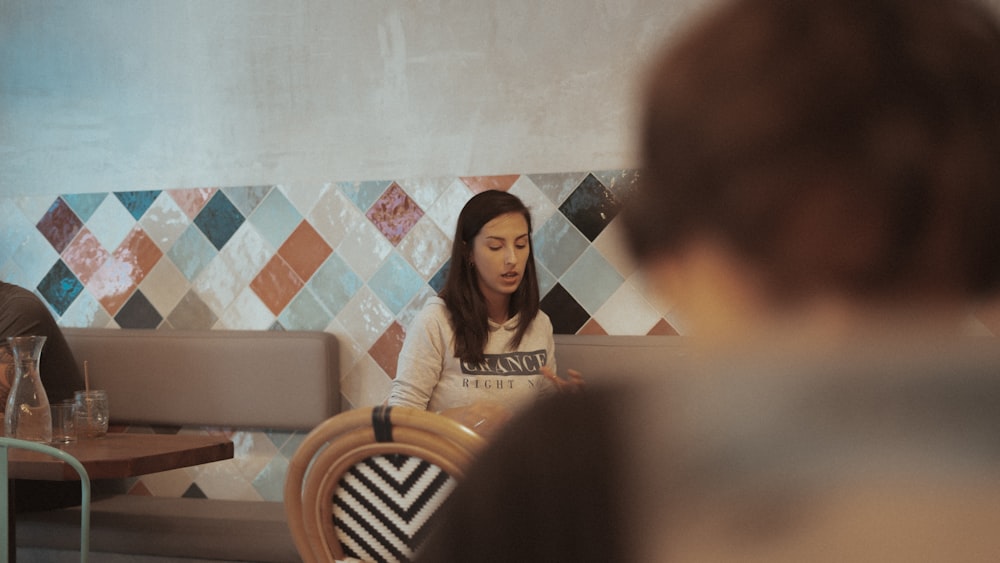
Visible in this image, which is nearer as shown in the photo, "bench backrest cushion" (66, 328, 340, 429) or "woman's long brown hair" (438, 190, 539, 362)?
"woman's long brown hair" (438, 190, 539, 362)

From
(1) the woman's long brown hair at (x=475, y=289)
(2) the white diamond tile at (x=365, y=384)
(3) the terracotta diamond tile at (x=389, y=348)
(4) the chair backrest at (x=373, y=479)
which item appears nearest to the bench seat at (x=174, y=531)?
(2) the white diamond tile at (x=365, y=384)

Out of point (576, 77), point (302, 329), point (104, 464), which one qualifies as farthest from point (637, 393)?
point (302, 329)

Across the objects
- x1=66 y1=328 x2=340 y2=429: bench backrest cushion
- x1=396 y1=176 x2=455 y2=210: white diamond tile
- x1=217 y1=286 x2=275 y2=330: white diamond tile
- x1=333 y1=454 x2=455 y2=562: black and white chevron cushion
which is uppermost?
x1=396 y1=176 x2=455 y2=210: white diamond tile

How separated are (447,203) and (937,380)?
10.1ft

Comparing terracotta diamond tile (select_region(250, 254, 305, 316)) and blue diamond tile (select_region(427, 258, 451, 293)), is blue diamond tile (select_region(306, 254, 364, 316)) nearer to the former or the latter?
terracotta diamond tile (select_region(250, 254, 305, 316))

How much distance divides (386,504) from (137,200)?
268cm

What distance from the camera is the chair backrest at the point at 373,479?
4.64 ft

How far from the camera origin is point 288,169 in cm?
367

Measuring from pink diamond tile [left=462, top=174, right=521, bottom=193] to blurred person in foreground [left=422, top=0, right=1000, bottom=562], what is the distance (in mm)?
2972

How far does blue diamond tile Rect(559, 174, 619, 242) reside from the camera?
331 cm

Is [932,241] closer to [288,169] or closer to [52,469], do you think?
[52,469]

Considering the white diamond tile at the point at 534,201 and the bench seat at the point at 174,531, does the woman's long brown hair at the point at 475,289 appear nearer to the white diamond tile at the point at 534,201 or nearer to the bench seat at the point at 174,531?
the white diamond tile at the point at 534,201

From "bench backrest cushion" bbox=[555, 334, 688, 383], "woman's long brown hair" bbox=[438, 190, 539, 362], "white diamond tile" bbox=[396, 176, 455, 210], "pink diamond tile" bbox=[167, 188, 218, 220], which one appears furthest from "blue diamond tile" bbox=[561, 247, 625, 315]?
"pink diamond tile" bbox=[167, 188, 218, 220]

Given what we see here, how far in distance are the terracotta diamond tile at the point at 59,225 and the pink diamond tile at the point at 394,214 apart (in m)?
1.23
